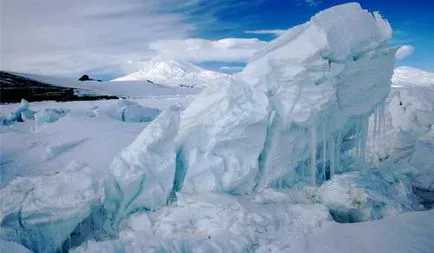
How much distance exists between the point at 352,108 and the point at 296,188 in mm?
2107

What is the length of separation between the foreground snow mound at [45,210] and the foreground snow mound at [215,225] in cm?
58

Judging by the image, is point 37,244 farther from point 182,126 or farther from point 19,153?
point 19,153

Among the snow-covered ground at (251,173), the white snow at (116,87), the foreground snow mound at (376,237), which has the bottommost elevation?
the foreground snow mound at (376,237)

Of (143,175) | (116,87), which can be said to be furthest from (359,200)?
(116,87)

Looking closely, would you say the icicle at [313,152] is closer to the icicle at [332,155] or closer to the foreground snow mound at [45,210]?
the icicle at [332,155]

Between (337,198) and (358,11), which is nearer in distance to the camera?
(337,198)

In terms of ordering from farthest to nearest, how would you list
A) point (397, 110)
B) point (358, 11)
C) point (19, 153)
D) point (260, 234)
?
point (397, 110) → point (19, 153) → point (358, 11) → point (260, 234)

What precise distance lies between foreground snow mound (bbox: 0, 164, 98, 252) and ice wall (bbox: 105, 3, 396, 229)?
1.72ft

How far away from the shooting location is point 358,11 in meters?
8.10

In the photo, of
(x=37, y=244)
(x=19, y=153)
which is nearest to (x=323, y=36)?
(x=37, y=244)

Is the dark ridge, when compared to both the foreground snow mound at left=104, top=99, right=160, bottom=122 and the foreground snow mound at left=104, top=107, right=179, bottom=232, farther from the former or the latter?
the foreground snow mound at left=104, top=107, right=179, bottom=232

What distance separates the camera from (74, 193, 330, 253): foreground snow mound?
17.7ft

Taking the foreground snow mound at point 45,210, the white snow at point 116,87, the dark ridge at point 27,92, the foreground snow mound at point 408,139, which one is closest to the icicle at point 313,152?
the foreground snow mound at point 408,139

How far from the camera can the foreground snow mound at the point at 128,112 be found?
13.9 meters
